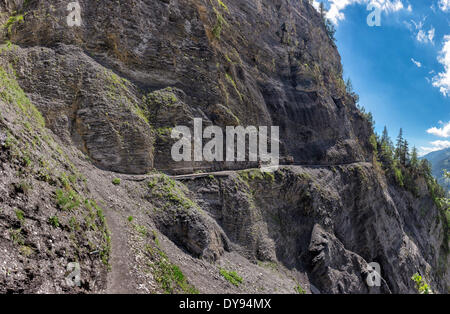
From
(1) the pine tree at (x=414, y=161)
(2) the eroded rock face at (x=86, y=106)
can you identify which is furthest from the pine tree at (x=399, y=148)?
(2) the eroded rock face at (x=86, y=106)

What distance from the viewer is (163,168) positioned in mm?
21906

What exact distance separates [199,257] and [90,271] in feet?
27.1

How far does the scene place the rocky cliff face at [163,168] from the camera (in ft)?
35.2

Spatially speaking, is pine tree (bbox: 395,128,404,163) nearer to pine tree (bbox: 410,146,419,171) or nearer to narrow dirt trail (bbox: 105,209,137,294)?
pine tree (bbox: 410,146,419,171)

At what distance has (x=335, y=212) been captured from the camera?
1366 inches

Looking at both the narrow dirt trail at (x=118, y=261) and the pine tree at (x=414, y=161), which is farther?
the pine tree at (x=414, y=161)

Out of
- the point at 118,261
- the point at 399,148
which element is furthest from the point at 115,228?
the point at 399,148

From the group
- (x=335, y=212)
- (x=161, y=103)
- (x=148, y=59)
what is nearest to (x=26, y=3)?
(x=148, y=59)

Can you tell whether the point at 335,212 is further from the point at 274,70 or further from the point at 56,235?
the point at 56,235

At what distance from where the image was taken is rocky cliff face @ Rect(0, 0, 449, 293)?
10.7m

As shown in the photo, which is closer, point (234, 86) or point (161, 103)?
point (161, 103)

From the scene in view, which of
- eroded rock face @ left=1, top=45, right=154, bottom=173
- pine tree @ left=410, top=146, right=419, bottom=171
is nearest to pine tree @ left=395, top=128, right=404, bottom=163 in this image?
pine tree @ left=410, top=146, right=419, bottom=171

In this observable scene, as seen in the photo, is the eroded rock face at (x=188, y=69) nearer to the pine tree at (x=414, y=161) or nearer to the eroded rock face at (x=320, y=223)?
the eroded rock face at (x=320, y=223)

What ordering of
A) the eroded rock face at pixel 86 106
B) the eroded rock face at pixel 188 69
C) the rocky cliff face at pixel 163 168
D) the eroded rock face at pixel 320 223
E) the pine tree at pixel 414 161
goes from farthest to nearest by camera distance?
the pine tree at pixel 414 161 → the eroded rock face at pixel 320 223 → the eroded rock face at pixel 188 69 → the eroded rock face at pixel 86 106 → the rocky cliff face at pixel 163 168
